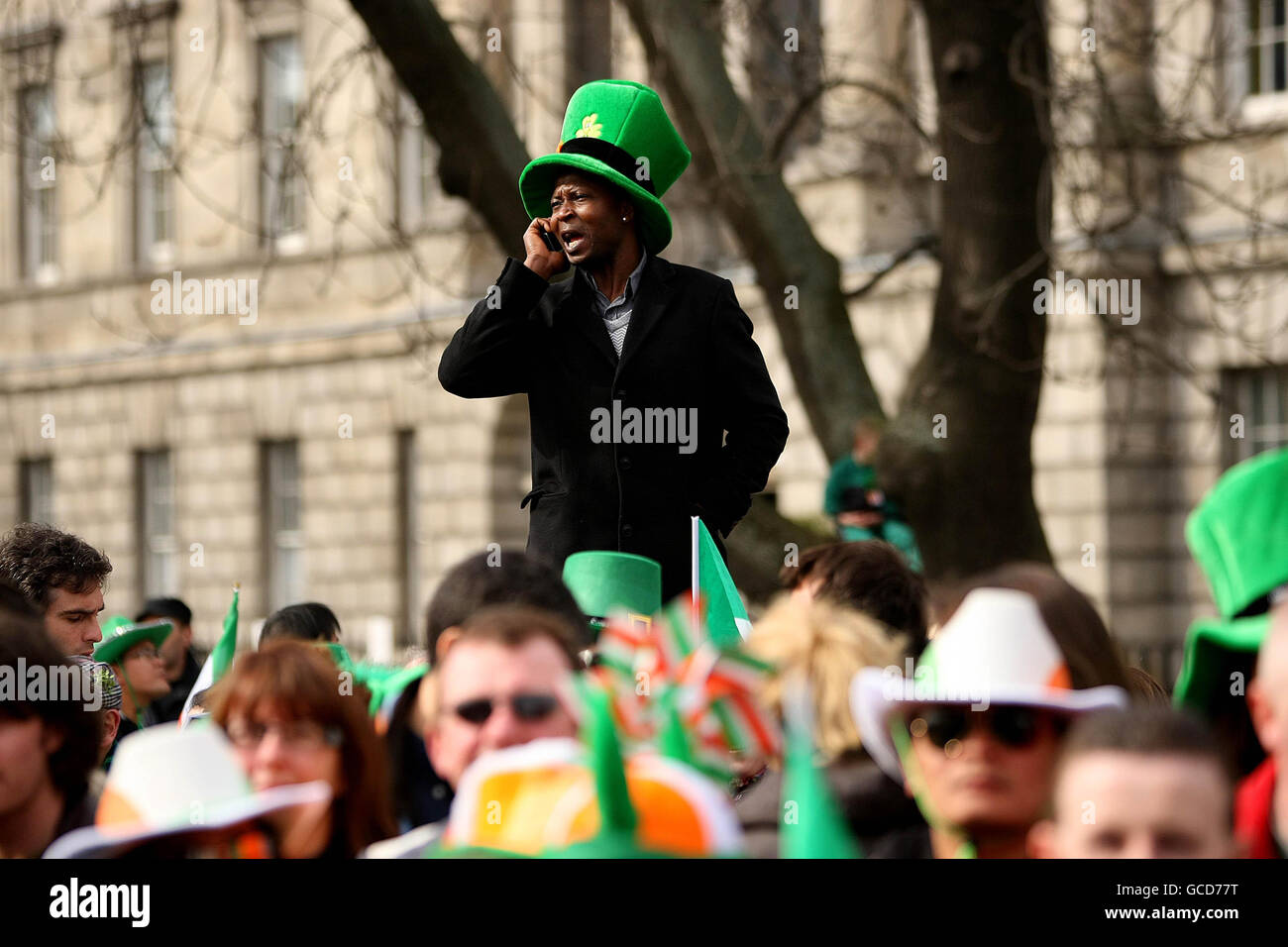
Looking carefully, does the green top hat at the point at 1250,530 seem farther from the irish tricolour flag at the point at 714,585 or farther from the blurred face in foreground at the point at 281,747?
the irish tricolour flag at the point at 714,585

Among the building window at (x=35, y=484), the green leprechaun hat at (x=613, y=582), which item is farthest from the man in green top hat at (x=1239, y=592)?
the building window at (x=35, y=484)

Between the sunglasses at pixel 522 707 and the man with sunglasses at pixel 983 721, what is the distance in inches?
18.5

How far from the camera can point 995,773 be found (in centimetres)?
307

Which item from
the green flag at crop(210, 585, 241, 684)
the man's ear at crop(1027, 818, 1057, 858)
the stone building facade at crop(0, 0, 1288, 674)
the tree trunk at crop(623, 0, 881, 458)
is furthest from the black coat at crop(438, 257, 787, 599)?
the stone building facade at crop(0, 0, 1288, 674)

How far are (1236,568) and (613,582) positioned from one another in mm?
1792

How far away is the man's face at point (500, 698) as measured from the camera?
3.24m

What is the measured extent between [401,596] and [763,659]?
24570 millimetres

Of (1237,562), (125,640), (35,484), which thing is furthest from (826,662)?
(35,484)

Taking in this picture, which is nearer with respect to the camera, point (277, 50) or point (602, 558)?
point (602, 558)

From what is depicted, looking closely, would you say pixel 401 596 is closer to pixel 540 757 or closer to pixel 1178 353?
pixel 1178 353

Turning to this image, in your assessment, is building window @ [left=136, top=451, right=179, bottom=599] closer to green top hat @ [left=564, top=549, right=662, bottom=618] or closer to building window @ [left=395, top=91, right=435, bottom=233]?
building window @ [left=395, top=91, right=435, bottom=233]

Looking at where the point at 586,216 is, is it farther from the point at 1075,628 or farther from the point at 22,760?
the point at 22,760
